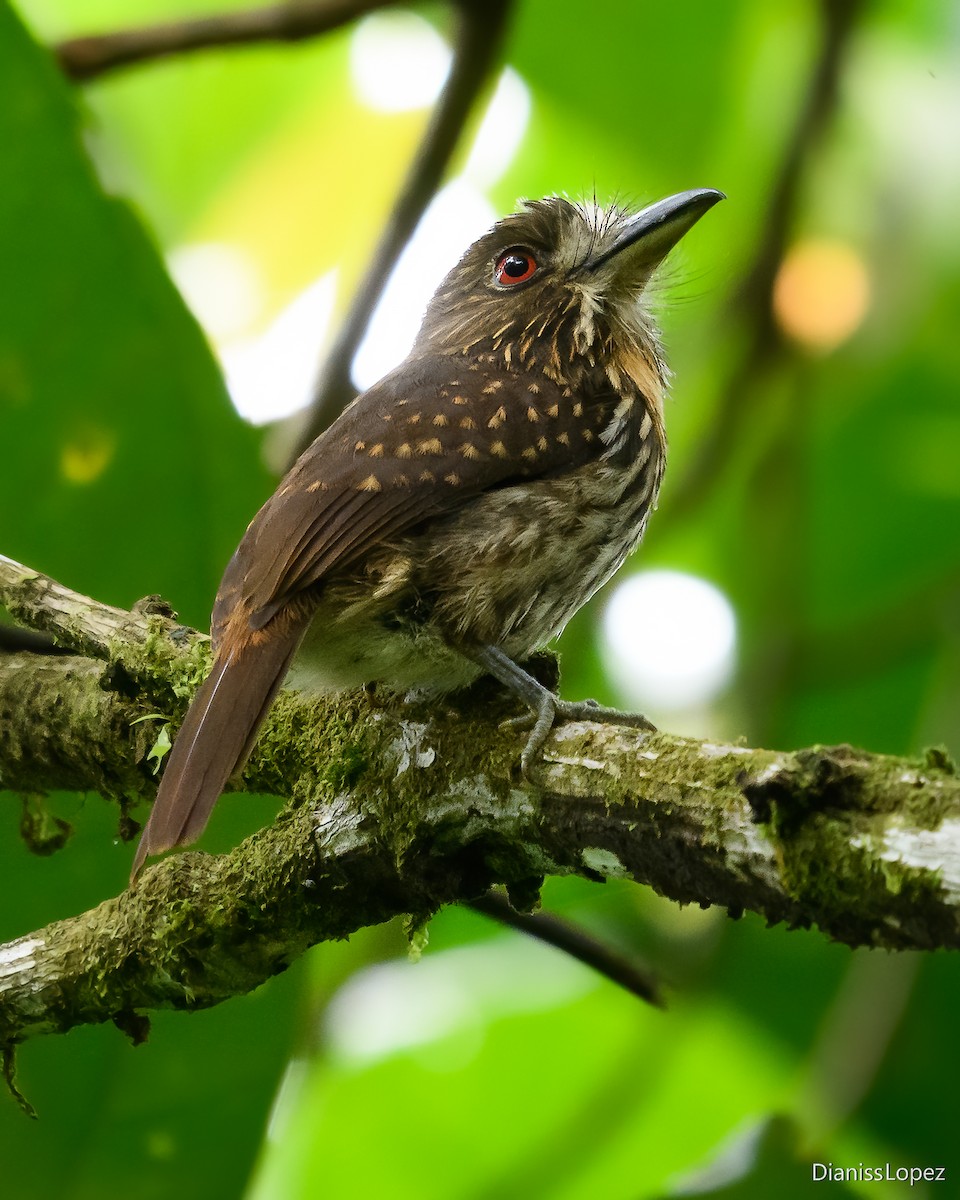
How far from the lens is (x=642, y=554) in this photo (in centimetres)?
335

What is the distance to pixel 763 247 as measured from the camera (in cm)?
343

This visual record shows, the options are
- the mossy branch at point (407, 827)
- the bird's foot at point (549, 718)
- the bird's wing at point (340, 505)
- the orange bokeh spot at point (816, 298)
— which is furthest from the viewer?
the orange bokeh spot at point (816, 298)

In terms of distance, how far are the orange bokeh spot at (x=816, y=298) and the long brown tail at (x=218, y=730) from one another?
186 centimetres

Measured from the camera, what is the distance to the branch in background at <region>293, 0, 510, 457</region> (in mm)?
3098

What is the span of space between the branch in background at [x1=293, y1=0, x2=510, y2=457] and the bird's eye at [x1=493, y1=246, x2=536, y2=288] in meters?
0.35

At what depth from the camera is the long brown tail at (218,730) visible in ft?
5.90

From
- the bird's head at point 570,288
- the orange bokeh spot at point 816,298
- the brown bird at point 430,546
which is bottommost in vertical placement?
the brown bird at point 430,546

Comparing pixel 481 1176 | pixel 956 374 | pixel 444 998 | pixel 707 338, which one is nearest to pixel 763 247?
pixel 707 338

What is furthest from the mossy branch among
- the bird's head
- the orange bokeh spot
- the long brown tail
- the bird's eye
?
the orange bokeh spot

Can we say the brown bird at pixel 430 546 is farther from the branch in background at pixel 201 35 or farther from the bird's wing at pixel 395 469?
the branch in background at pixel 201 35

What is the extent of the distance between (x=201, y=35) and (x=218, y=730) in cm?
181

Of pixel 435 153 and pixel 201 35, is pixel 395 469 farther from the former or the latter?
pixel 201 35

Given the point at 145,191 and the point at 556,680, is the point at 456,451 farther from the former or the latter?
the point at 145,191

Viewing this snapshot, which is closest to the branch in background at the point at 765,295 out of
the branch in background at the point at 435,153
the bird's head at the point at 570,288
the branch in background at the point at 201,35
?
the bird's head at the point at 570,288
